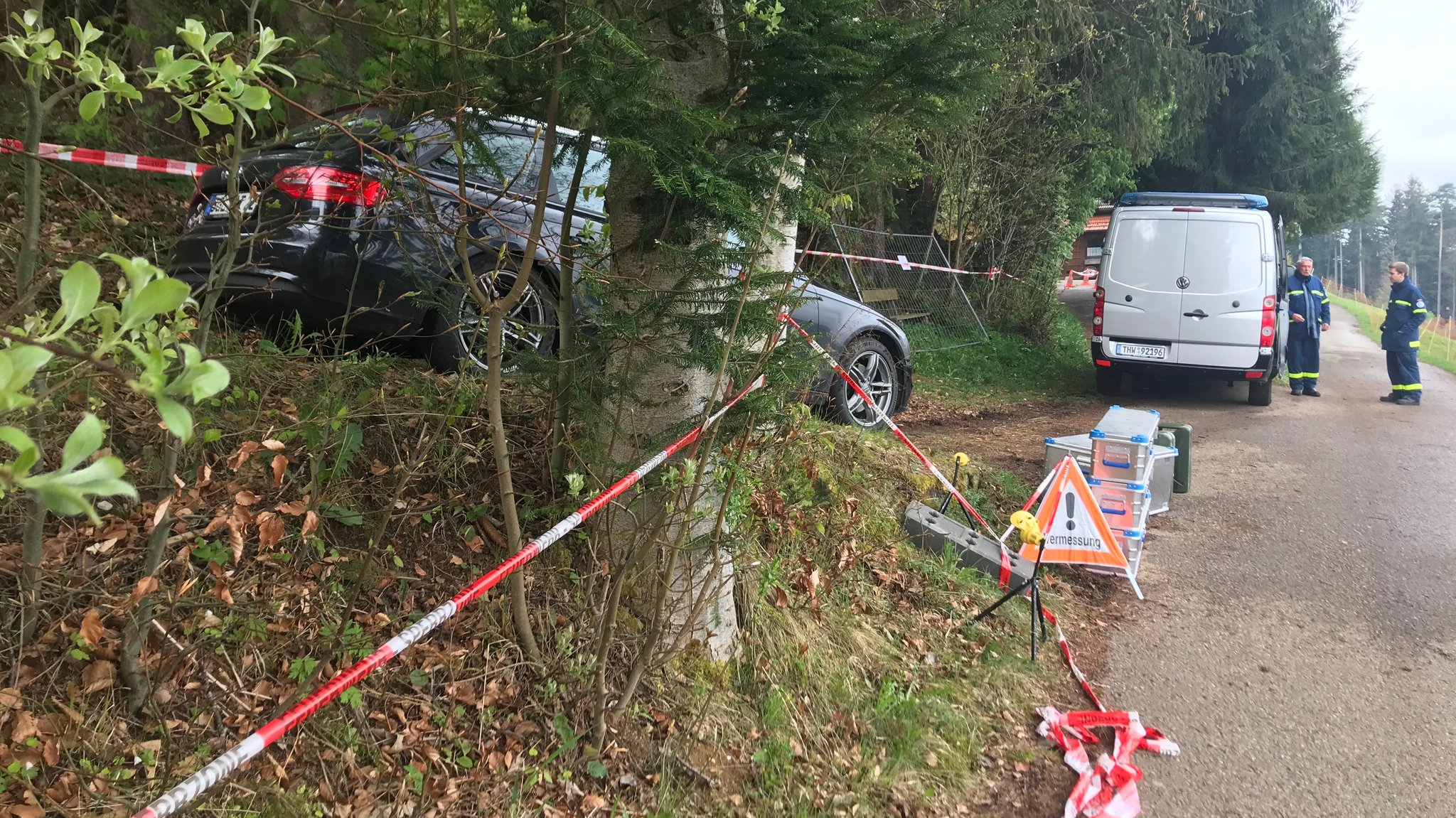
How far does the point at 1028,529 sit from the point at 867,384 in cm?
247

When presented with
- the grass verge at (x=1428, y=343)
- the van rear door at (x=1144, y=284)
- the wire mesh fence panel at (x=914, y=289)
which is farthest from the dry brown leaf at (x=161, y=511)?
the grass verge at (x=1428, y=343)

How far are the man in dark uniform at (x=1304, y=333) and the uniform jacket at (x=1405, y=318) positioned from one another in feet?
2.63

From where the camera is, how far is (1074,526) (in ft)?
18.9

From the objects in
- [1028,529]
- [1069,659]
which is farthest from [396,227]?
[1069,659]

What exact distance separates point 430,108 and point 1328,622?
5.50 meters

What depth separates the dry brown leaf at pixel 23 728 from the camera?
2.40 metres

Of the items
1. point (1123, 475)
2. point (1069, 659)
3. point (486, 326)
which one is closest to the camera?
point (486, 326)

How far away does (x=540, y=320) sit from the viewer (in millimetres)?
4926

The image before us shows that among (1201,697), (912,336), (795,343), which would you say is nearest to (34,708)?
(795,343)

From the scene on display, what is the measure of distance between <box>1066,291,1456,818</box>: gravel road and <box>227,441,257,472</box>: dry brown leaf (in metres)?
3.55

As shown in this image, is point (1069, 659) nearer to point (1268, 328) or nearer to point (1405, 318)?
point (1268, 328)

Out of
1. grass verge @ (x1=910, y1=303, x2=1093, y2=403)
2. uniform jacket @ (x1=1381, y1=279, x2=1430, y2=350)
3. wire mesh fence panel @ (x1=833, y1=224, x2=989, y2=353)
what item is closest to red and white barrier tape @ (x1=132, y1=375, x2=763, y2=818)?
grass verge @ (x1=910, y1=303, x2=1093, y2=403)

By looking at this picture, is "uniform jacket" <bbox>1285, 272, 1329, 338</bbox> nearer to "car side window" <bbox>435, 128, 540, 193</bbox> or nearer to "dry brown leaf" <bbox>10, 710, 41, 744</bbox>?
"car side window" <bbox>435, 128, 540, 193</bbox>

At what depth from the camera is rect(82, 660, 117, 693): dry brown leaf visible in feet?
8.63
